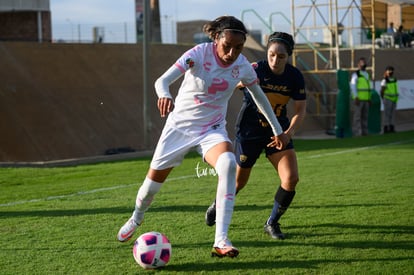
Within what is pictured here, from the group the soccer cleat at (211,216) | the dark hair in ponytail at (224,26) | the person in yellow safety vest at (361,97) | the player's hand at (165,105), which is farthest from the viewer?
the person in yellow safety vest at (361,97)

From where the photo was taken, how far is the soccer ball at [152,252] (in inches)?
246

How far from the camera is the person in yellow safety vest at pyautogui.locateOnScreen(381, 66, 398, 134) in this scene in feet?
79.2

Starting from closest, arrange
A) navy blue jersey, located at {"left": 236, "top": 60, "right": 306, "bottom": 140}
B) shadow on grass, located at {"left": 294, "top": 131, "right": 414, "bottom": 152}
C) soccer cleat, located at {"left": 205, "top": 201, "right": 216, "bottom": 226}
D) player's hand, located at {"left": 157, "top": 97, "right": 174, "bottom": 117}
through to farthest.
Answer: player's hand, located at {"left": 157, "top": 97, "right": 174, "bottom": 117}, navy blue jersey, located at {"left": 236, "top": 60, "right": 306, "bottom": 140}, soccer cleat, located at {"left": 205, "top": 201, "right": 216, "bottom": 226}, shadow on grass, located at {"left": 294, "top": 131, "right": 414, "bottom": 152}

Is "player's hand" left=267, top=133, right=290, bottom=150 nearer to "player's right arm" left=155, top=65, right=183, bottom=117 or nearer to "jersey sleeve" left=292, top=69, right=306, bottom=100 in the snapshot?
"jersey sleeve" left=292, top=69, right=306, bottom=100

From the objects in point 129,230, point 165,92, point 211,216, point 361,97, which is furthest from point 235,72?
point 361,97

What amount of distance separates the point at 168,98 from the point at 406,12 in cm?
4162

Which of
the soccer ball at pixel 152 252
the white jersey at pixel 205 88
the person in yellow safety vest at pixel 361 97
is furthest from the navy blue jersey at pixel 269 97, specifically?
the person in yellow safety vest at pixel 361 97

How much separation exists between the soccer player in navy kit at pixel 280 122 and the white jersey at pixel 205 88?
88 cm

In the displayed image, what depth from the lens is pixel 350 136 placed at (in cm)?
2319

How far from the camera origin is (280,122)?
312 inches

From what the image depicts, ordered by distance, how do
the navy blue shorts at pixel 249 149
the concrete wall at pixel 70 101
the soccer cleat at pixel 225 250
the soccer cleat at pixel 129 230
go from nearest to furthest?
the soccer cleat at pixel 225 250 → the soccer cleat at pixel 129 230 → the navy blue shorts at pixel 249 149 → the concrete wall at pixel 70 101

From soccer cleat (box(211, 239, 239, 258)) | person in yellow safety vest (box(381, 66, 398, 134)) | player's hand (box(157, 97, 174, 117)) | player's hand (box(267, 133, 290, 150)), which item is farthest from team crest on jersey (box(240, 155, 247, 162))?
person in yellow safety vest (box(381, 66, 398, 134))

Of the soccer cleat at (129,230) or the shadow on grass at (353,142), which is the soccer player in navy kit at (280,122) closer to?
the soccer cleat at (129,230)

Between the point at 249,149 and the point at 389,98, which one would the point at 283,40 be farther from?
the point at 389,98
